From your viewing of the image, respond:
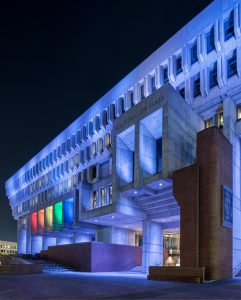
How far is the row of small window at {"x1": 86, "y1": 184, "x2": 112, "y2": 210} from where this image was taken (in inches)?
2181

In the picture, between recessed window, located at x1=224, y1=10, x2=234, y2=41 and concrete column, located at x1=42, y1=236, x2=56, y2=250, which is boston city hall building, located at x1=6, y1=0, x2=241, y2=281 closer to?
recessed window, located at x1=224, y1=10, x2=234, y2=41

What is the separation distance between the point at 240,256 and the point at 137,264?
60.4 feet

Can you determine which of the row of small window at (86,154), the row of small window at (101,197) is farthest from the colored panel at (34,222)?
the row of small window at (101,197)

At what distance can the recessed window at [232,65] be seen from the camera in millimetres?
36844

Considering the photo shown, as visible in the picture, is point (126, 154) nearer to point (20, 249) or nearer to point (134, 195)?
point (134, 195)

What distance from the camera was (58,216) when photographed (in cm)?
6562

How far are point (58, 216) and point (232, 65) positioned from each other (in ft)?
128

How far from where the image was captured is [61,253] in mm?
50375

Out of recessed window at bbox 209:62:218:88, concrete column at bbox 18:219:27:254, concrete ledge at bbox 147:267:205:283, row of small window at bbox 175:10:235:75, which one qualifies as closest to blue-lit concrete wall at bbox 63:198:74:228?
row of small window at bbox 175:10:235:75

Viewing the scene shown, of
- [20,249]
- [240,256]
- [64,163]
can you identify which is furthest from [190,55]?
[20,249]

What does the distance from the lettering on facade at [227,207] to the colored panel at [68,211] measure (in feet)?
114

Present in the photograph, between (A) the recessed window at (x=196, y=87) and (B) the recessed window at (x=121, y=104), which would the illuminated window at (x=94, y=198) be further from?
(A) the recessed window at (x=196, y=87)

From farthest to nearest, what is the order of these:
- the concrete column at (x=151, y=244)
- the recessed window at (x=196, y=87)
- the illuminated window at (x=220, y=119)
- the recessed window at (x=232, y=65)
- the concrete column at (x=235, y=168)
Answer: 1. the concrete column at (x=151, y=244)
2. the recessed window at (x=196, y=87)
3. the illuminated window at (x=220, y=119)
4. the recessed window at (x=232, y=65)
5. the concrete column at (x=235, y=168)

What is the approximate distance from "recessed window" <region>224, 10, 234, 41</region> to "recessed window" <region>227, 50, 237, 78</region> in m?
1.64
